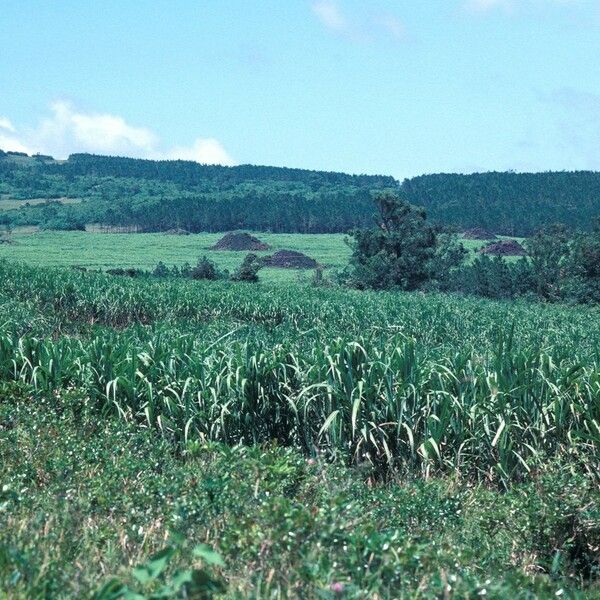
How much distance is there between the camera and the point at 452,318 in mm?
27094

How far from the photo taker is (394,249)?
55.5 m

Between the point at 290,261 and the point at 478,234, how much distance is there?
1618 inches

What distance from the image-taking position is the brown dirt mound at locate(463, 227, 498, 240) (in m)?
113

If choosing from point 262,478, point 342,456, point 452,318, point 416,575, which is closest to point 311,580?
point 416,575

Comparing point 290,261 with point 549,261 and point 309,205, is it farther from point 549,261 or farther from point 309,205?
point 309,205

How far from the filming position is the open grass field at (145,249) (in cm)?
7912

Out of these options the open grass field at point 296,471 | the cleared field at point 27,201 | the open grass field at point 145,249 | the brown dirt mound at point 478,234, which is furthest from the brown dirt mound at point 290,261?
the open grass field at point 296,471

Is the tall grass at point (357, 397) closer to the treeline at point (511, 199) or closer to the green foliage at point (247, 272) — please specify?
the green foliage at point (247, 272)

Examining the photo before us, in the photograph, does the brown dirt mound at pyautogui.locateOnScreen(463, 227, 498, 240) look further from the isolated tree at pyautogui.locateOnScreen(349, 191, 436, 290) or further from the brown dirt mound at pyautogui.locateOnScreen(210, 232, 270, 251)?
the isolated tree at pyautogui.locateOnScreen(349, 191, 436, 290)

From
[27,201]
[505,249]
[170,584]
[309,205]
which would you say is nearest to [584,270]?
[505,249]

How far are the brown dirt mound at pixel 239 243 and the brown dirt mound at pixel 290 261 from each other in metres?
16.1

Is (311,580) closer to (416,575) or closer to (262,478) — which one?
(416,575)

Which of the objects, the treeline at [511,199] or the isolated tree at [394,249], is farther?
the treeline at [511,199]

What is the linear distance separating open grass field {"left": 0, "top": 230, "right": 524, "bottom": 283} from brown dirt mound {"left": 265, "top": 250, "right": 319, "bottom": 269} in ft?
6.32
